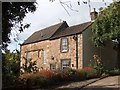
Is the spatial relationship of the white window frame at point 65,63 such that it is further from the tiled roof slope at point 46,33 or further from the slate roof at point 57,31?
the tiled roof slope at point 46,33

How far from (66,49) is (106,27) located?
254 inches

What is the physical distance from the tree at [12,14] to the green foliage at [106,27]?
18771 mm

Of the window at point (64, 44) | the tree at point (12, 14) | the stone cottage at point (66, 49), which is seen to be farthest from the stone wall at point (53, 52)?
the tree at point (12, 14)

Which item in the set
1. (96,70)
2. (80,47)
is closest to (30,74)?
(96,70)

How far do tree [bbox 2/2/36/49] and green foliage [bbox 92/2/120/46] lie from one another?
18.8 meters

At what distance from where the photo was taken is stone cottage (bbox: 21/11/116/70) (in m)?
36.8

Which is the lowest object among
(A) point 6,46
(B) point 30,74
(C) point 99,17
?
(B) point 30,74

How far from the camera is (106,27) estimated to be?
1363 inches

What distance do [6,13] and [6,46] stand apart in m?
2.25

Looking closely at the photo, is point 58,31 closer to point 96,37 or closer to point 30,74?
point 96,37

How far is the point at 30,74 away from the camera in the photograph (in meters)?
26.8

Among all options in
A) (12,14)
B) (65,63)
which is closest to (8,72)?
(12,14)

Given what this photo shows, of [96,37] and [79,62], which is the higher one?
[96,37]

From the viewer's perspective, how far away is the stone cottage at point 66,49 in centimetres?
3675
